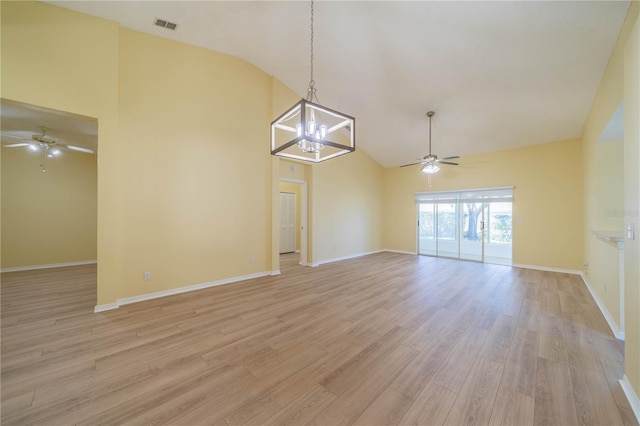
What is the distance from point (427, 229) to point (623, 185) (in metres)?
4.90

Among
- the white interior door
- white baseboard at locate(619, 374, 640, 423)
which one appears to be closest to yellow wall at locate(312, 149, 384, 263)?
the white interior door

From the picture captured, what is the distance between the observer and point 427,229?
7.87m

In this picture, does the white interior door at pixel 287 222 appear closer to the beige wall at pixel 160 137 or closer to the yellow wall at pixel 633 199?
the beige wall at pixel 160 137

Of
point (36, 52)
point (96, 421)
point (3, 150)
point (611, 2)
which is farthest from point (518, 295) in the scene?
point (3, 150)

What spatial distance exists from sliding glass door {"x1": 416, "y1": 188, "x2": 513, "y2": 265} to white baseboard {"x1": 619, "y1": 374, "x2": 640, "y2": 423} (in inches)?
201

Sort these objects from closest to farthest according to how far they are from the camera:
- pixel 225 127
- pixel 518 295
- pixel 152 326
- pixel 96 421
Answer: pixel 96 421 < pixel 152 326 < pixel 518 295 < pixel 225 127

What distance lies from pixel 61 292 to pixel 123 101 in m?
3.55

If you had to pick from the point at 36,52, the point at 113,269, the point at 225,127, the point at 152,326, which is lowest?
the point at 152,326

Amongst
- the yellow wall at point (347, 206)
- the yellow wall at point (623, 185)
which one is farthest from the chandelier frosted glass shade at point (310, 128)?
the yellow wall at point (347, 206)

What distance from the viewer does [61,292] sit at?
13.2ft

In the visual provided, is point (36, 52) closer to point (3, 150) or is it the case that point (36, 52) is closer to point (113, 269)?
point (113, 269)

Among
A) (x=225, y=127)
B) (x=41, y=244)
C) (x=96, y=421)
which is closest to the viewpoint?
(x=96, y=421)

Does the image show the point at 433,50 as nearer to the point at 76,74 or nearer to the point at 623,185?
the point at 623,185

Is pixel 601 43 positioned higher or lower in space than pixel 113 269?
higher
